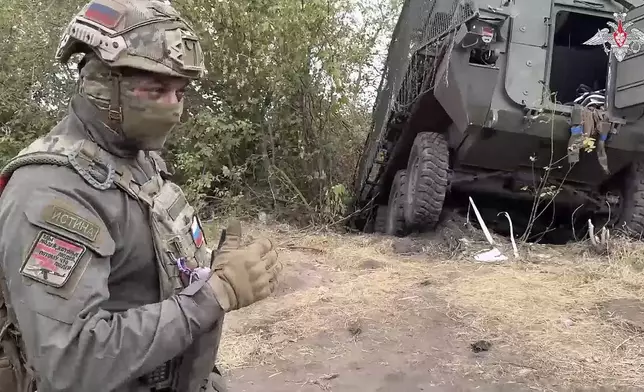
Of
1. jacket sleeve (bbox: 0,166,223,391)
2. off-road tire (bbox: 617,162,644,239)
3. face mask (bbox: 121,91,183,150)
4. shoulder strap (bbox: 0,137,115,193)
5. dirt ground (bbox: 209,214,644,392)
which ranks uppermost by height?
face mask (bbox: 121,91,183,150)

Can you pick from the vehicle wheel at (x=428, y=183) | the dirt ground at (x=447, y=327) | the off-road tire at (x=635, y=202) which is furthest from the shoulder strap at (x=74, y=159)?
the off-road tire at (x=635, y=202)

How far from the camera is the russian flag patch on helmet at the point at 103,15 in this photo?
1622 mm

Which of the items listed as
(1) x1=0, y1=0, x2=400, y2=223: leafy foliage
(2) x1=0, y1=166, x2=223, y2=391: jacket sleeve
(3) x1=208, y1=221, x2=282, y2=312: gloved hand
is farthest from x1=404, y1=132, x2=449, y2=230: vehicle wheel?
(2) x1=0, y1=166, x2=223, y2=391: jacket sleeve

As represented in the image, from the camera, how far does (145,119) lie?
5.51 feet

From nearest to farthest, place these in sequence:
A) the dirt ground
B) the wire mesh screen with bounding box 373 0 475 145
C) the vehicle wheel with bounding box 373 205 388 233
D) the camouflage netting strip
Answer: the camouflage netting strip
the dirt ground
the wire mesh screen with bounding box 373 0 475 145
the vehicle wheel with bounding box 373 205 388 233

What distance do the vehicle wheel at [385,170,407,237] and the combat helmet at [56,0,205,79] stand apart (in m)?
5.75

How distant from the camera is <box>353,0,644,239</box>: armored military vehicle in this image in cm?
583

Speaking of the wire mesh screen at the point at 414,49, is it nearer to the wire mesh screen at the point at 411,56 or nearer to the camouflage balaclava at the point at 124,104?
Answer: the wire mesh screen at the point at 411,56

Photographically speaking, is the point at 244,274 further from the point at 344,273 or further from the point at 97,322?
the point at 344,273

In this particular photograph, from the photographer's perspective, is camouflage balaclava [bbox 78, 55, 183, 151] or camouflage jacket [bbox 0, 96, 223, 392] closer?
camouflage jacket [bbox 0, 96, 223, 392]

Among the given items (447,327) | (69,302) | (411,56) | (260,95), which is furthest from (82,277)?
(260,95)

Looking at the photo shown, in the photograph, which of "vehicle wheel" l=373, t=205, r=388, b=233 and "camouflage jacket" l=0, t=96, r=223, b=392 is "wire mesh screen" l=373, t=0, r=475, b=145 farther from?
"camouflage jacket" l=0, t=96, r=223, b=392

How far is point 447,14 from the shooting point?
6508mm

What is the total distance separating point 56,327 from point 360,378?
2513 millimetres
